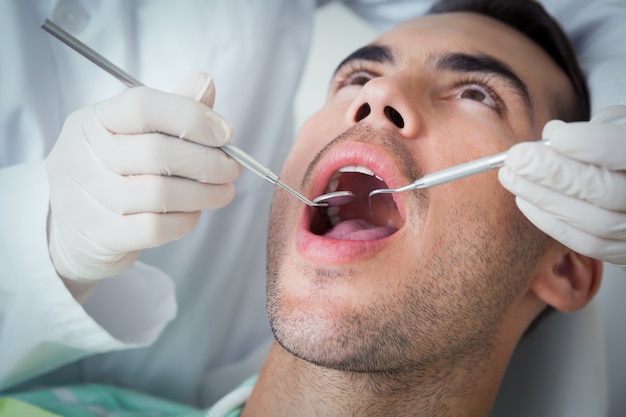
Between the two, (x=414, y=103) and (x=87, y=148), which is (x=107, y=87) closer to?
(x=87, y=148)

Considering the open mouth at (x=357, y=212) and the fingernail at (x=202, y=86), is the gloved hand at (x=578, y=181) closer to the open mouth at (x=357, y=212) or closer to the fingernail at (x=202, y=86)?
the open mouth at (x=357, y=212)

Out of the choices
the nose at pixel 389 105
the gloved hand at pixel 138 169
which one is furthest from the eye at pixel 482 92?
the gloved hand at pixel 138 169

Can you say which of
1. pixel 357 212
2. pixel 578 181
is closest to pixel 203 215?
pixel 357 212

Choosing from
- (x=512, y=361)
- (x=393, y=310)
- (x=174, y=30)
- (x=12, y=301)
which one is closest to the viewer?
(x=393, y=310)

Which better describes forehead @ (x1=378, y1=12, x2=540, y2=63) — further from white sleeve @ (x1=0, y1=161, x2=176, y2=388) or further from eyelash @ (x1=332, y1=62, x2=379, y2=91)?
white sleeve @ (x1=0, y1=161, x2=176, y2=388)

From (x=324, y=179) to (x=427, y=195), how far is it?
0.19m

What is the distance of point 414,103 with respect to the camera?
3.25 ft

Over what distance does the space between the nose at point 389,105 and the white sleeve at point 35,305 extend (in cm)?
65

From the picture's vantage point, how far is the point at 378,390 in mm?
981

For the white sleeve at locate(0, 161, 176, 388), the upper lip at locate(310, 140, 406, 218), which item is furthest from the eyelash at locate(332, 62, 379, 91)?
the white sleeve at locate(0, 161, 176, 388)

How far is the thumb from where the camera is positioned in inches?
38.8

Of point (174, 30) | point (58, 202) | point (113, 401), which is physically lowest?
point (113, 401)

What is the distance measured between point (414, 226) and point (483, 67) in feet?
1.20

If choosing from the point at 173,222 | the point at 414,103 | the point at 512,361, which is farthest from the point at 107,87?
the point at 512,361
